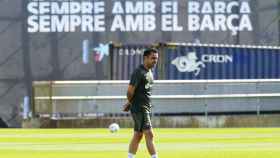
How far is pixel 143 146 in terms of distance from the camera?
16.4 metres

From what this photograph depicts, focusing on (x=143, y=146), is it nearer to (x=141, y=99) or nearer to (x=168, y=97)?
(x=141, y=99)

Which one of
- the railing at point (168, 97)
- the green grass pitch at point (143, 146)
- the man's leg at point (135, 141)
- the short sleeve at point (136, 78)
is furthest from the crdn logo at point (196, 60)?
the short sleeve at point (136, 78)

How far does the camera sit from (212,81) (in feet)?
92.1

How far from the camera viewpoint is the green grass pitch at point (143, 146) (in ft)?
47.5

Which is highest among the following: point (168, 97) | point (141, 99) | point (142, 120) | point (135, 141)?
point (141, 99)

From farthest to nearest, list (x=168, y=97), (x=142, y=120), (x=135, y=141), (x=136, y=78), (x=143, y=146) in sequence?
(x=168, y=97)
(x=143, y=146)
(x=135, y=141)
(x=142, y=120)
(x=136, y=78)

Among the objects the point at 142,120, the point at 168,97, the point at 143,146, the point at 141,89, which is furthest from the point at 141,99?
the point at 168,97

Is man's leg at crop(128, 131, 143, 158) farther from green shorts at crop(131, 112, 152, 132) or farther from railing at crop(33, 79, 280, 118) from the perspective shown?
railing at crop(33, 79, 280, 118)

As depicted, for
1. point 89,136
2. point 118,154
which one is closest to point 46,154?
point 118,154

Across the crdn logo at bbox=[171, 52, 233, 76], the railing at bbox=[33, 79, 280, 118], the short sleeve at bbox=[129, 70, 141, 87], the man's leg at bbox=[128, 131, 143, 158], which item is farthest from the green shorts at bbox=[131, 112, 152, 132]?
the crdn logo at bbox=[171, 52, 233, 76]

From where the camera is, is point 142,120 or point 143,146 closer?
point 142,120

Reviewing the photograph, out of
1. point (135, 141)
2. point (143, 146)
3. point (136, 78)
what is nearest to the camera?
point (136, 78)

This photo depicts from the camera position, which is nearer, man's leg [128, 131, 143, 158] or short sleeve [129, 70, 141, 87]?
short sleeve [129, 70, 141, 87]

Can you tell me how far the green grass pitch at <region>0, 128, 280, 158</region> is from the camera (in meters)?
14.5
